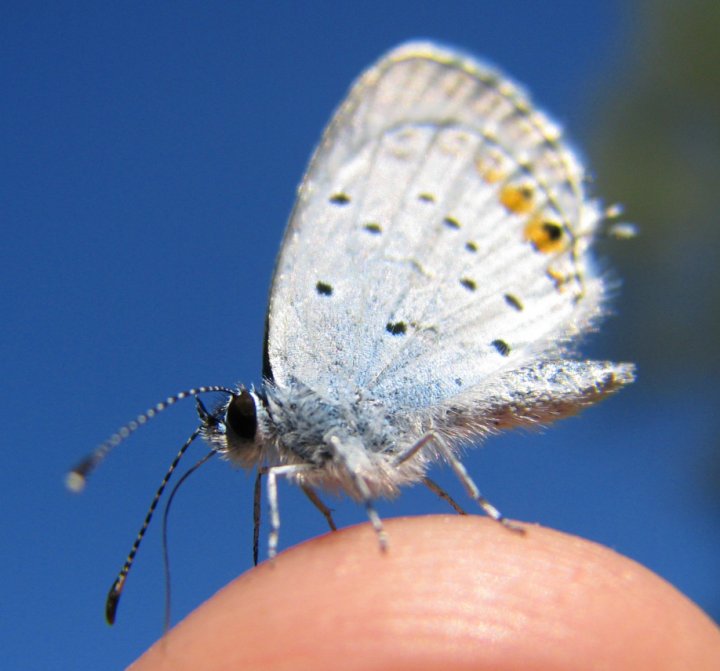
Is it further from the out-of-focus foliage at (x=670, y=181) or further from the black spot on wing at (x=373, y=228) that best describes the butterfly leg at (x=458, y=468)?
the out-of-focus foliage at (x=670, y=181)

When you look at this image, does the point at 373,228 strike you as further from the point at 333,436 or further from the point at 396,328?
the point at 333,436

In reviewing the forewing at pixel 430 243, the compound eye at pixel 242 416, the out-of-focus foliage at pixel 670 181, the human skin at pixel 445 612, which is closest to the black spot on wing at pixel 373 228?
the forewing at pixel 430 243

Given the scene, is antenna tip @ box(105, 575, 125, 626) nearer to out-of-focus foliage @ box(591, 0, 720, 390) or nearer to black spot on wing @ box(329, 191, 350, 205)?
black spot on wing @ box(329, 191, 350, 205)

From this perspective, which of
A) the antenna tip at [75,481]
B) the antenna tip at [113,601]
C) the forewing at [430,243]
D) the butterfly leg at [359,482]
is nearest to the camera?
the antenna tip at [75,481]

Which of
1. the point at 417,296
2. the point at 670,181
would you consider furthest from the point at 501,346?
the point at 670,181

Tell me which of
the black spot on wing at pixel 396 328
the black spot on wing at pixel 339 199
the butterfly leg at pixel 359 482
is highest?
the black spot on wing at pixel 339 199

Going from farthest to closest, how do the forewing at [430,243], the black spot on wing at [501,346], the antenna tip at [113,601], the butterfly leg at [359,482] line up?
1. the black spot on wing at [501,346]
2. the forewing at [430,243]
3. the antenna tip at [113,601]
4. the butterfly leg at [359,482]
